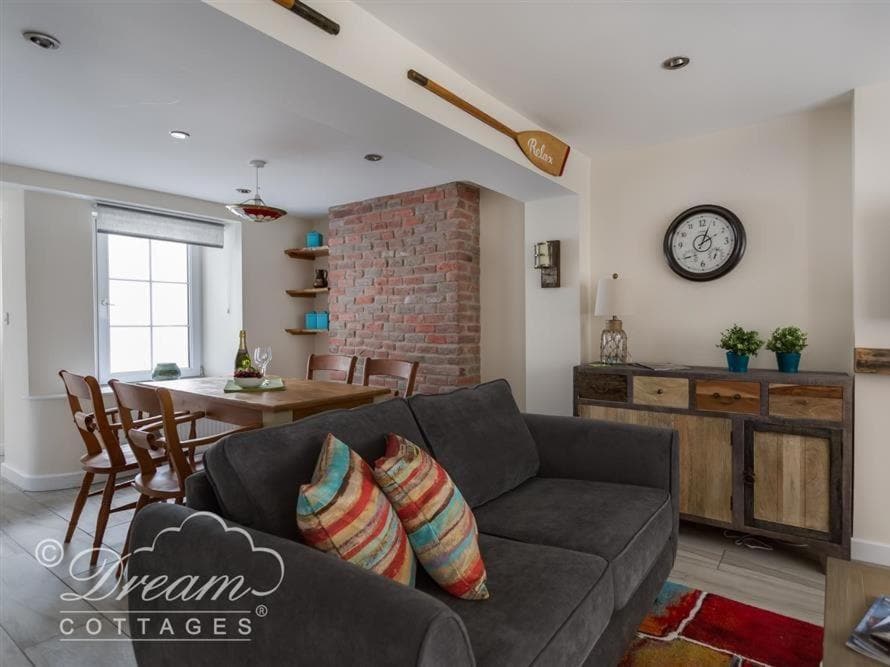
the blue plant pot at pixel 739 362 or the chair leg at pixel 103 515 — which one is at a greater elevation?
the blue plant pot at pixel 739 362

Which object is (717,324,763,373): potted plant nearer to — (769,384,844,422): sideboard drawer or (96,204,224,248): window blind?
(769,384,844,422): sideboard drawer

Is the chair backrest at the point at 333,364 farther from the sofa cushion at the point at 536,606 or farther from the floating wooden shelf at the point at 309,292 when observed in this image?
the sofa cushion at the point at 536,606

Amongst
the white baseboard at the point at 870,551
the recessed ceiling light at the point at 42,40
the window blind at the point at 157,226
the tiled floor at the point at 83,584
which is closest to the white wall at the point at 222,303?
the window blind at the point at 157,226

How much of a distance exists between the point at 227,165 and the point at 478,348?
2.20m

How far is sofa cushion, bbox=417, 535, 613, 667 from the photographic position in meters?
1.08

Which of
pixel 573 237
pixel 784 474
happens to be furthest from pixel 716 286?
pixel 784 474

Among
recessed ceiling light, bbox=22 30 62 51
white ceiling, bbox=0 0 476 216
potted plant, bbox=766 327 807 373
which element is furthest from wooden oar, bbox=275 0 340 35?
potted plant, bbox=766 327 807 373

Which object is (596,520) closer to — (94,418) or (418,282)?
(94,418)

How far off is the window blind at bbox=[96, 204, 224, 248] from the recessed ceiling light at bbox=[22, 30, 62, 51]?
233cm

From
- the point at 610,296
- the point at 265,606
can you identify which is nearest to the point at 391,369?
the point at 610,296

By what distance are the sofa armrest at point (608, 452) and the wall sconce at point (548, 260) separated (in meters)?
1.30

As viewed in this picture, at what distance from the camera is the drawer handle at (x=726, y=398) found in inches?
103

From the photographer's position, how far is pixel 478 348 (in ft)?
13.4

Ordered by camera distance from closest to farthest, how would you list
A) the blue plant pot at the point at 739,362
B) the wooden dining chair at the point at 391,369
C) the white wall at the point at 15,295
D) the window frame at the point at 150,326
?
the blue plant pot at the point at 739,362 < the wooden dining chair at the point at 391,369 < the white wall at the point at 15,295 < the window frame at the point at 150,326
